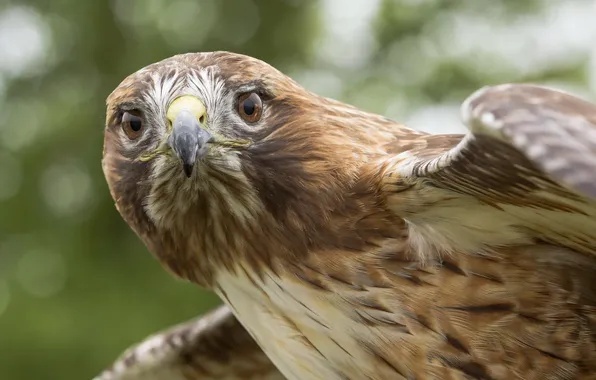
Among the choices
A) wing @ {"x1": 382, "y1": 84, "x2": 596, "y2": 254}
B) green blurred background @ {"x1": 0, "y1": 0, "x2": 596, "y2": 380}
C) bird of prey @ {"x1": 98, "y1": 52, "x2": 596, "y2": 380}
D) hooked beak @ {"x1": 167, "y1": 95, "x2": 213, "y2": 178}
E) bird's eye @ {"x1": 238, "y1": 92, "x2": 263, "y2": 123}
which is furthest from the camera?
green blurred background @ {"x1": 0, "y1": 0, "x2": 596, "y2": 380}

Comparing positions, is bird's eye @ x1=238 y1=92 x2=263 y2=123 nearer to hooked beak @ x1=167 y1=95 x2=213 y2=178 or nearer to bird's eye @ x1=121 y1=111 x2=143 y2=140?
hooked beak @ x1=167 y1=95 x2=213 y2=178

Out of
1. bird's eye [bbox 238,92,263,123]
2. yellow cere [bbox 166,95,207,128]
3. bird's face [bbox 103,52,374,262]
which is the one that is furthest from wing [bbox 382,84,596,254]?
yellow cere [bbox 166,95,207,128]

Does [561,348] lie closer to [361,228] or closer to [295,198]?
[361,228]

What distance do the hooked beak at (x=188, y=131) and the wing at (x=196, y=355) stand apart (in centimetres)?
143

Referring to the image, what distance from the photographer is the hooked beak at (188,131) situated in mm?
2363

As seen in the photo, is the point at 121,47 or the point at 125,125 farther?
the point at 121,47

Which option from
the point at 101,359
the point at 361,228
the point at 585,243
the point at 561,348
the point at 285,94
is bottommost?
the point at 101,359

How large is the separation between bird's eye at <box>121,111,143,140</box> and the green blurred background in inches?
188

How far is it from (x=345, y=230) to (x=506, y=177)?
0.60m

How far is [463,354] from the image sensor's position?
2523 mm

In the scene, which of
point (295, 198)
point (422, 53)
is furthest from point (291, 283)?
point (422, 53)

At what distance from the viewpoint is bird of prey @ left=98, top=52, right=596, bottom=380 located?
2.47m

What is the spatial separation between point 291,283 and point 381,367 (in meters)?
0.36

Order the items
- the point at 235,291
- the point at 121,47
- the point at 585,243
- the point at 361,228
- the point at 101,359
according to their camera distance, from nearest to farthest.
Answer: the point at 585,243 → the point at 361,228 → the point at 235,291 → the point at 101,359 → the point at 121,47
